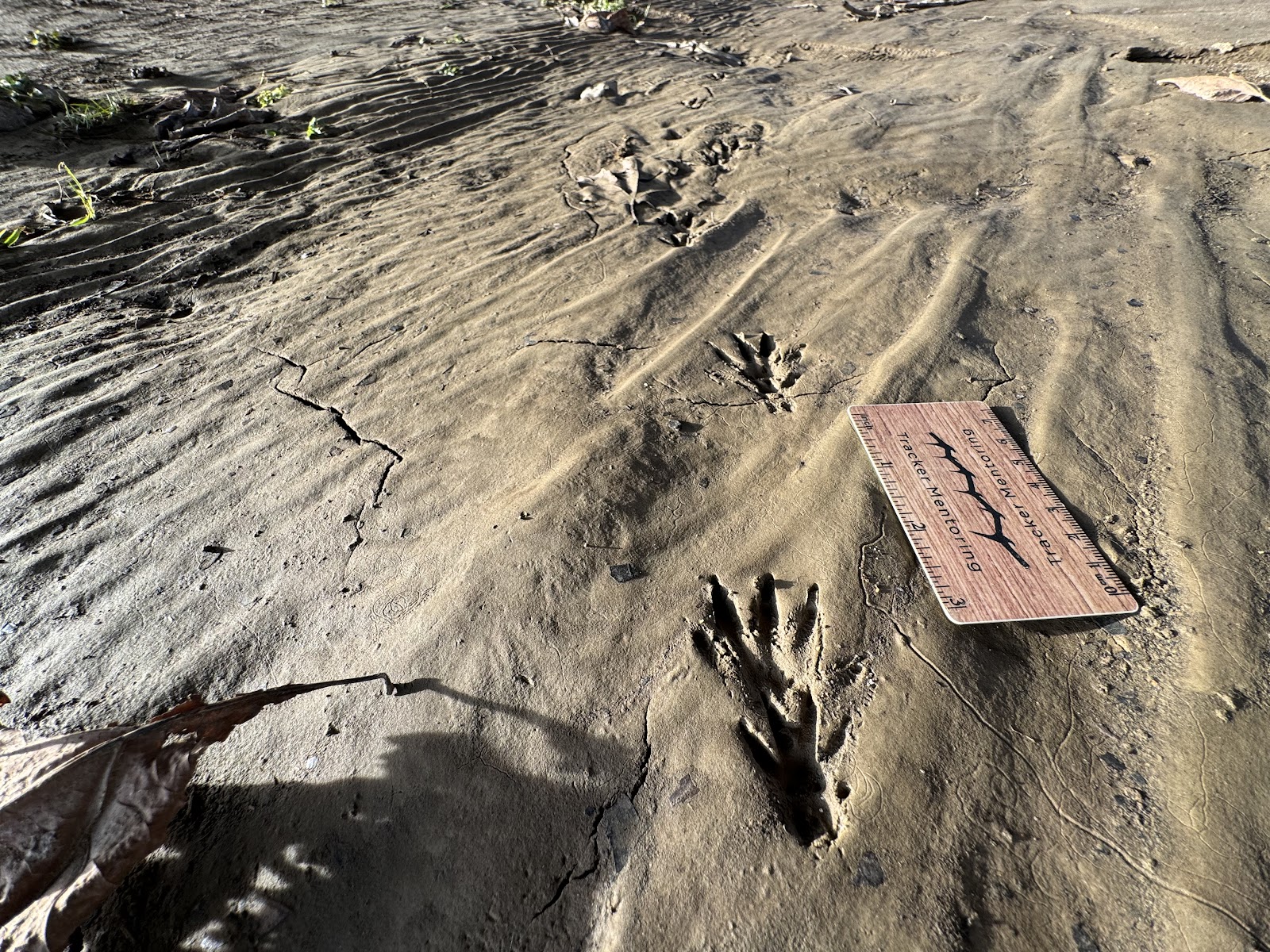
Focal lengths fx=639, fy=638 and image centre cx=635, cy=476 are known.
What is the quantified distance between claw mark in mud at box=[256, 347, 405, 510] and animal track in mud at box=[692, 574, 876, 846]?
3.96ft

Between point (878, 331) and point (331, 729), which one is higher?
point (878, 331)

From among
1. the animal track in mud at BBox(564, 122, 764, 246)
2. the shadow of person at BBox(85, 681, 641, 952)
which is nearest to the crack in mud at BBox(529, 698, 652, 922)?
the shadow of person at BBox(85, 681, 641, 952)

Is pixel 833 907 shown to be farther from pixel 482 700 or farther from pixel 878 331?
pixel 878 331

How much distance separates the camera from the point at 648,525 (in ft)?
6.73

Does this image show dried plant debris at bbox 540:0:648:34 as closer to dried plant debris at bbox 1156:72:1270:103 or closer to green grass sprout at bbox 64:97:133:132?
green grass sprout at bbox 64:97:133:132

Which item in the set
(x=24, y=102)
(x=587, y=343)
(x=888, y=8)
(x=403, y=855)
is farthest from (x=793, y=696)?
(x=888, y=8)

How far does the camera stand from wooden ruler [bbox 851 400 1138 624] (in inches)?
69.4

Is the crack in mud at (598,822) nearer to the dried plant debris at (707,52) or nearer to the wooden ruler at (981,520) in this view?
the wooden ruler at (981,520)

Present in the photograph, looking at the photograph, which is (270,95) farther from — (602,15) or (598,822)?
(598,822)

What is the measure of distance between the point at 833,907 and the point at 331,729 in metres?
1.26

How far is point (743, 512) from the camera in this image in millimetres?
2070

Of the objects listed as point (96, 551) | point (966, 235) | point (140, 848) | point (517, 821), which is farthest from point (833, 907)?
point (966, 235)

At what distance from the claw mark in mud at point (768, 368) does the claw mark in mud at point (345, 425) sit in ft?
4.40

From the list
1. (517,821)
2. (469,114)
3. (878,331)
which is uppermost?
(469,114)
